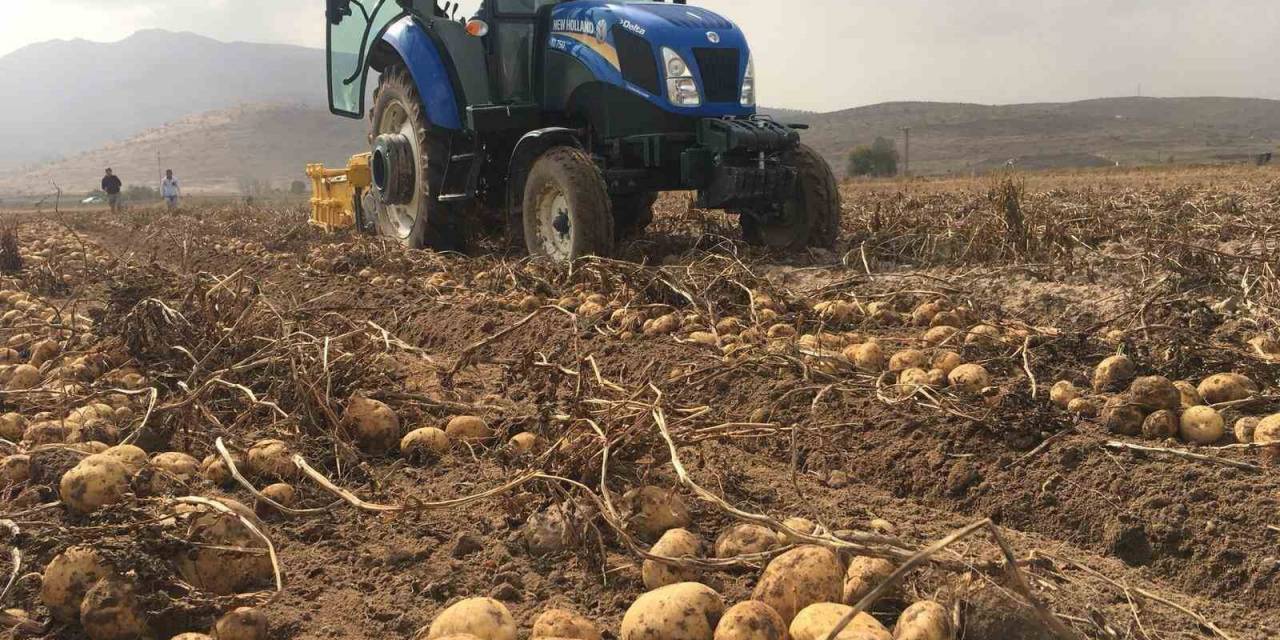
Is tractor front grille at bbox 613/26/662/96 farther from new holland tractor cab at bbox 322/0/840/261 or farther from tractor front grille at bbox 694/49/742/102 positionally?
tractor front grille at bbox 694/49/742/102

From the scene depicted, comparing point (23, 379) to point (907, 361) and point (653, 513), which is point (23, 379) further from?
Result: point (907, 361)

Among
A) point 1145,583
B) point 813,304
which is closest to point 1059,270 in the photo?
point 813,304

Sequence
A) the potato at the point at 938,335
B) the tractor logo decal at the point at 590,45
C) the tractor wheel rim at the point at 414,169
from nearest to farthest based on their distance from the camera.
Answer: the potato at the point at 938,335 → the tractor logo decal at the point at 590,45 → the tractor wheel rim at the point at 414,169

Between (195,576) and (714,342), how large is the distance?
7.58ft

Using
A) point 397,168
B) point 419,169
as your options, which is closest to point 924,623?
point 419,169

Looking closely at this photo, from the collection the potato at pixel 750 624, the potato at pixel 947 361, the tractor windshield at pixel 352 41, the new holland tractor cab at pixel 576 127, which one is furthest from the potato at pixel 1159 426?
the tractor windshield at pixel 352 41

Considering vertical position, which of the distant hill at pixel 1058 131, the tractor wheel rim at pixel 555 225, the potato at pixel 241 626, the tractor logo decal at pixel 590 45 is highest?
the distant hill at pixel 1058 131

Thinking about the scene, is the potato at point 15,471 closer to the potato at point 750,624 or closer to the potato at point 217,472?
the potato at point 217,472

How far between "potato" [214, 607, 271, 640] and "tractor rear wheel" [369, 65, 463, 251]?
217 inches

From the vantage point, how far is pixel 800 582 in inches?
68.5

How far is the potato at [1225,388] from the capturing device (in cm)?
279

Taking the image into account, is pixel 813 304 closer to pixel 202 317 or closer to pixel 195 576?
pixel 202 317

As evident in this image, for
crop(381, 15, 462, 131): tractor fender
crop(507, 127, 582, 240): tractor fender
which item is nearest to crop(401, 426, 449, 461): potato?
crop(507, 127, 582, 240): tractor fender

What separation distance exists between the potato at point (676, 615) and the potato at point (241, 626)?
700mm
